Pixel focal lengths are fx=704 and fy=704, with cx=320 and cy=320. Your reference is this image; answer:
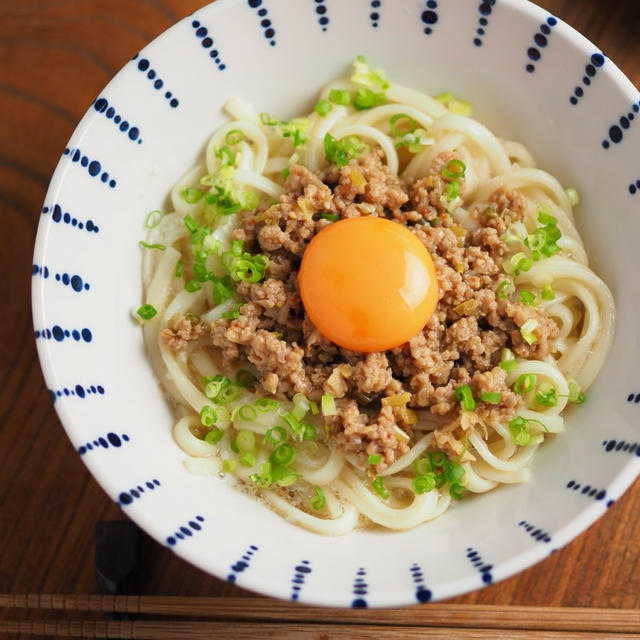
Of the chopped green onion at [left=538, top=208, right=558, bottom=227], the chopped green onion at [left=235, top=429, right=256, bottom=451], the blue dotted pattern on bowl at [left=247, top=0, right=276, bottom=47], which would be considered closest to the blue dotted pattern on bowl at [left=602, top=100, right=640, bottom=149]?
the chopped green onion at [left=538, top=208, right=558, bottom=227]

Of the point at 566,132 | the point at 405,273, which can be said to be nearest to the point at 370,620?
the point at 405,273

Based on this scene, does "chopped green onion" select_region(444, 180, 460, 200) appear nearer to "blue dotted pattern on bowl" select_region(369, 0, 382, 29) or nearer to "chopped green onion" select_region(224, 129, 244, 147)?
"blue dotted pattern on bowl" select_region(369, 0, 382, 29)

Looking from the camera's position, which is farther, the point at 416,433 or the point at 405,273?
the point at 416,433

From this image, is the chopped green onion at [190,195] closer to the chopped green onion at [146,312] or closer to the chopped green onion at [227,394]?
the chopped green onion at [146,312]

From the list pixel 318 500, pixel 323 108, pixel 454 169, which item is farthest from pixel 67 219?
pixel 454 169

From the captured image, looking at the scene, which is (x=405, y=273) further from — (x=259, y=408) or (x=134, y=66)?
(x=134, y=66)

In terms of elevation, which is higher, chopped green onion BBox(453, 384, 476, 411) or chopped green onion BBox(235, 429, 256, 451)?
chopped green onion BBox(453, 384, 476, 411)
